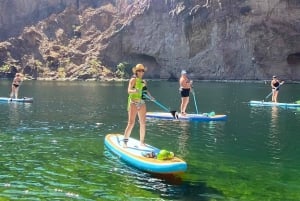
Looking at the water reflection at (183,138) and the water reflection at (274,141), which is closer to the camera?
the water reflection at (274,141)

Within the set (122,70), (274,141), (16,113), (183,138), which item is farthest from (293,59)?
(183,138)

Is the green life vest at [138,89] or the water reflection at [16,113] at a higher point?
the green life vest at [138,89]

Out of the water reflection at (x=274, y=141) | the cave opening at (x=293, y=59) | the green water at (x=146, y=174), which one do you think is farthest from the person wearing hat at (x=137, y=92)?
the cave opening at (x=293, y=59)

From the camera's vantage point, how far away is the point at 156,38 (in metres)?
129

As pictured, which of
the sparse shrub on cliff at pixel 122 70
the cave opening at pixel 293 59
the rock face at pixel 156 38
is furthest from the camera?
the sparse shrub on cliff at pixel 122 70

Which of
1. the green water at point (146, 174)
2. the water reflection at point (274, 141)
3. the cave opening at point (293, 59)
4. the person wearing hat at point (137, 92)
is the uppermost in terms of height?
the cave opening at point (293, 59)

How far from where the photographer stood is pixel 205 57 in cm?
11862

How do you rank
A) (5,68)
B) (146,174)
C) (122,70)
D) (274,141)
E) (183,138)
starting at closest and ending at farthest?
(146,174) → (274,141) → (183,138) → (122,70) → (5,68)

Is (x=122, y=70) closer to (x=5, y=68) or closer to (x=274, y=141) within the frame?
(x=5, y=68)

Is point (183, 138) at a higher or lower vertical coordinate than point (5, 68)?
lower

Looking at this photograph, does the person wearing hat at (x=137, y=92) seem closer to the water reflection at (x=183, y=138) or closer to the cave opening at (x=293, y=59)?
the water reflection at (x=183, y=138)

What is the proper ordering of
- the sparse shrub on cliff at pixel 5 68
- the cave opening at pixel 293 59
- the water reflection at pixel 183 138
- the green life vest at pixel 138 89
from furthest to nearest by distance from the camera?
the sparse shrub on cliff at pixel 5 68 → the cave opening at pixel 293 59 → the water reflection at pixel 183 138 → the green life vest at pixel 138 89

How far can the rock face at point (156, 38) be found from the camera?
114 meters

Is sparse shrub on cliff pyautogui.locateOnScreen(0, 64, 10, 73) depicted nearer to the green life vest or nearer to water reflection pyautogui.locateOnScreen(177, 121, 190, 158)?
water reflection pyautogui.locateOnScreen(177, 121, 190, 158)
